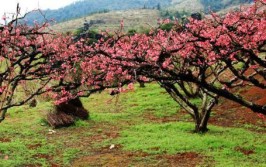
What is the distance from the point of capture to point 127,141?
21.0m

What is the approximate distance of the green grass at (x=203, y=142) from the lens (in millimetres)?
17016

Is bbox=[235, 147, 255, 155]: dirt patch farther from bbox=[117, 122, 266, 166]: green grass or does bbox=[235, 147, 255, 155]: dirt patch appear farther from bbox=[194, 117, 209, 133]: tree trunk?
bbox=[194, 117, 209, 133]: tree trunk

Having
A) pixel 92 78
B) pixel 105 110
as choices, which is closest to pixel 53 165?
pixel 92 78

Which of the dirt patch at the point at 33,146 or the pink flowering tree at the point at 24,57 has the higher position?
the pink flowering tree at the point at 24,57

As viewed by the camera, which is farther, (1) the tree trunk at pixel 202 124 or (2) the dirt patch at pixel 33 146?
(1) the tree trunk at pixel 202 124

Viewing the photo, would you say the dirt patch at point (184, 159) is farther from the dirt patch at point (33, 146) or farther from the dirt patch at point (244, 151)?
the dirt patch at point (33, 146)

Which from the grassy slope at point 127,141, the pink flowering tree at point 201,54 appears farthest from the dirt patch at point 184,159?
the pink flowering tree at point 201,54

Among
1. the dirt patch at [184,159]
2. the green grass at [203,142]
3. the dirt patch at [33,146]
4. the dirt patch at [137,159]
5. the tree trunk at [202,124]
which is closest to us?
the dirt patch at [184,159]

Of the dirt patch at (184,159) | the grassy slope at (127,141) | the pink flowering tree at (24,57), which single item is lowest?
the grassy slope at (127,141)

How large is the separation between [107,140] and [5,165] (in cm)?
603

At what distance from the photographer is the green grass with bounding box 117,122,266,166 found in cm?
1702

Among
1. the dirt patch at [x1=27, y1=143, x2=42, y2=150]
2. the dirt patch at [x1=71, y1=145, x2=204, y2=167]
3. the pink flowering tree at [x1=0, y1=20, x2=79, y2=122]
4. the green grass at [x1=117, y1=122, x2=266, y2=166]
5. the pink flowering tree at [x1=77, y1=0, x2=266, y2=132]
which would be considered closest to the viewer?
the pink flowering tree at [x1=77, y1=0, x2=266, y2=132]

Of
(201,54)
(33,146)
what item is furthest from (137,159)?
(33,146)

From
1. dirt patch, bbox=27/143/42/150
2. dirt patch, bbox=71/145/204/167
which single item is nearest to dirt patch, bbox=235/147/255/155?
dirt patch, bbox=71/145/204/167
